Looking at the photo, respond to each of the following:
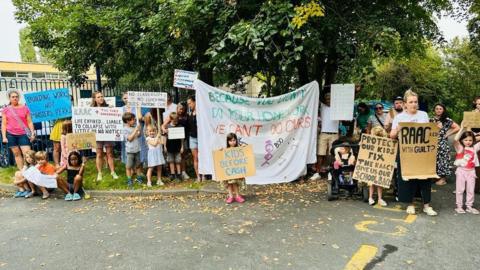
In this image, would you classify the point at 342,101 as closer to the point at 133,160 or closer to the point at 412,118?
the point at 412,118

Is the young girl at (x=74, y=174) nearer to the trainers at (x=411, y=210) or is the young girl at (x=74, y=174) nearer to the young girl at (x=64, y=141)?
the young girl at (x=64, y=141)

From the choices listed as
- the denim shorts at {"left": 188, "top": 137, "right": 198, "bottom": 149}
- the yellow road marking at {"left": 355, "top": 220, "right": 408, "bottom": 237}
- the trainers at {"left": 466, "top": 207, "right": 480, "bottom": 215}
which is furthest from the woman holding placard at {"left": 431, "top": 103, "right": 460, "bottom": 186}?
the denim shorts at {"left": 188, "top": 137, "right": 198, "bottom": 149}

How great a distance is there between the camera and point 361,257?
4508 mm

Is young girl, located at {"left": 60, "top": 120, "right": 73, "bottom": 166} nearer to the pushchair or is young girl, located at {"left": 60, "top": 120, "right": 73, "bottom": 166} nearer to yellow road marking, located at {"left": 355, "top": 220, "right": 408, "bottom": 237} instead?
the pushchair

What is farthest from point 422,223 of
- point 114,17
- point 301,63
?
point 114,17

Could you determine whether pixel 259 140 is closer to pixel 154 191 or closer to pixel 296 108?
pixel 296 108

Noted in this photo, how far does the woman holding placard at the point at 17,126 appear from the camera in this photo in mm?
8195

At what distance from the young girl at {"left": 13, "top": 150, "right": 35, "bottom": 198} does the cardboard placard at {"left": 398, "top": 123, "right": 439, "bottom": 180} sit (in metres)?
6.69

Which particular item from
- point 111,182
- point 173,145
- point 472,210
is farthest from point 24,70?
point 472,210

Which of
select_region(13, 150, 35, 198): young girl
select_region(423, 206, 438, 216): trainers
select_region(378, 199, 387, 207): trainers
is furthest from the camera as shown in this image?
select_region(13, 150, 35, 198): young girl

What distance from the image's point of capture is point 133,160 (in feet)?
26.4

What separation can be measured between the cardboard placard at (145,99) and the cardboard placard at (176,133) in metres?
0.68

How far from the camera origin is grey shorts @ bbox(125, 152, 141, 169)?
7.96m

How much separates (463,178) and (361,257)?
108 inches
